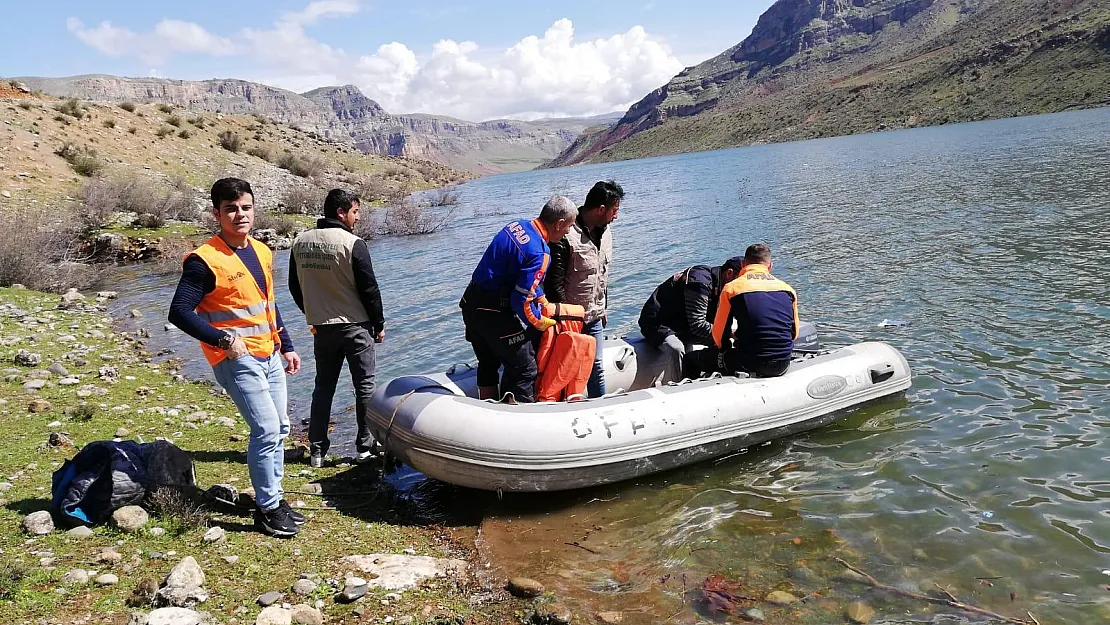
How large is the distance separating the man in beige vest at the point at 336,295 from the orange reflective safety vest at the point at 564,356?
139 cm

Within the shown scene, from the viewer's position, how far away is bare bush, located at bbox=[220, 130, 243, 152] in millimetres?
35094

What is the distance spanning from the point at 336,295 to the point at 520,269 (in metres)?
1.50

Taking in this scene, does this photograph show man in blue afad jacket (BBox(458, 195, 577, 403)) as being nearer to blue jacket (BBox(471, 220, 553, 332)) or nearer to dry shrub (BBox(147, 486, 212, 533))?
blue jacket (BBox(471, 220, 553, 332))

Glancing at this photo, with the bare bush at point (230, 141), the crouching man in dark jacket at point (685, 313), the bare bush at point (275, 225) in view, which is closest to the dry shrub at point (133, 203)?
the bare bush at point (275, 225)

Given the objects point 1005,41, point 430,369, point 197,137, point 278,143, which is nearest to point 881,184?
point 430,369

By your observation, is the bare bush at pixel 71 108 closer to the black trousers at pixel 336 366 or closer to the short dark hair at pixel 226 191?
the black trousers at pixel 336 366

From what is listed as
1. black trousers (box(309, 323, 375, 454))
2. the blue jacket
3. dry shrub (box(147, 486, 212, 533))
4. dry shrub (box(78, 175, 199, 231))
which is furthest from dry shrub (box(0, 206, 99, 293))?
the blue jacket

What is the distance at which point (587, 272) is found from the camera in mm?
5523

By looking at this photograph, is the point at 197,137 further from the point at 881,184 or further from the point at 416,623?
the point at 416,623

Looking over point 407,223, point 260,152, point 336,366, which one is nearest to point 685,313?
point 336,366

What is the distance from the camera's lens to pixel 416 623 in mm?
3479

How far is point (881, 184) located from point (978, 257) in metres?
15.7

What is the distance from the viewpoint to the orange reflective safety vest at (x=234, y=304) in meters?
3.78

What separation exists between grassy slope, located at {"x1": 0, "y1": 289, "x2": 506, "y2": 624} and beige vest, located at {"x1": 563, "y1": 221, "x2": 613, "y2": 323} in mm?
2054
